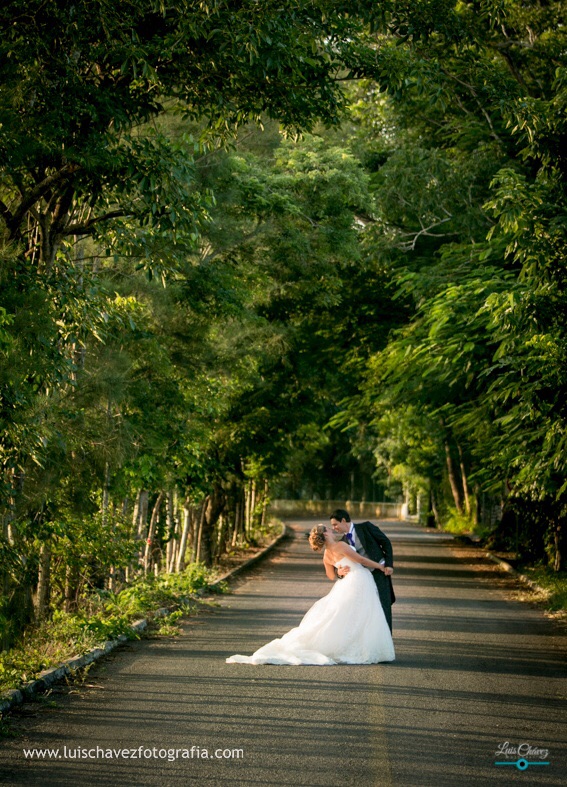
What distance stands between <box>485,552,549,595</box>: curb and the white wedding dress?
9056 millimetres

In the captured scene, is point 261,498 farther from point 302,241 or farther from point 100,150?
point 100,150

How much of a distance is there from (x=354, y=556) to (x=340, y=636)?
1025 mm

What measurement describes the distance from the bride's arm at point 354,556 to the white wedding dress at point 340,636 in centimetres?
23

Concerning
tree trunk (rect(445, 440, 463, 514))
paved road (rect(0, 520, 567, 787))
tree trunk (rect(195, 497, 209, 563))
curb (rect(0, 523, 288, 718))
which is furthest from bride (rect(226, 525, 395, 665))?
tree trunk (rect(445, 440, 463, 514))

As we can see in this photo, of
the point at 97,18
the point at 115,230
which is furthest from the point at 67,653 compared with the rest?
the point at 97,18

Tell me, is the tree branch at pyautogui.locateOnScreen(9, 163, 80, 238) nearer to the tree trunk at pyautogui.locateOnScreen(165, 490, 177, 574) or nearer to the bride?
the bride

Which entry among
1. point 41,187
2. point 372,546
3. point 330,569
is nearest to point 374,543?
point 372,546

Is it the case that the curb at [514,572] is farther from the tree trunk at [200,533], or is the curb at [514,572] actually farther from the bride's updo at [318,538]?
the bride's updo at [318,538]

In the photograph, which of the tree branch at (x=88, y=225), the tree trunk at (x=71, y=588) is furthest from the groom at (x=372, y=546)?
the tree trunk at (x=71, y=588)

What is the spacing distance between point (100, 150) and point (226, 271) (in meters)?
10.3

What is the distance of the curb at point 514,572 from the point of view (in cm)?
2155

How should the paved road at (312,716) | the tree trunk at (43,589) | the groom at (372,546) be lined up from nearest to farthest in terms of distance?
the paved road at (312,716), the groom at (372,546), the tree trunk at (43,589)

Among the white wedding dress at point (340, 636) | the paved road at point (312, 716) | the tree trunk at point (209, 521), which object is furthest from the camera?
the tree trunk at point (209, 521)

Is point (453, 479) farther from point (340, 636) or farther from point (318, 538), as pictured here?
point (340, 636)
